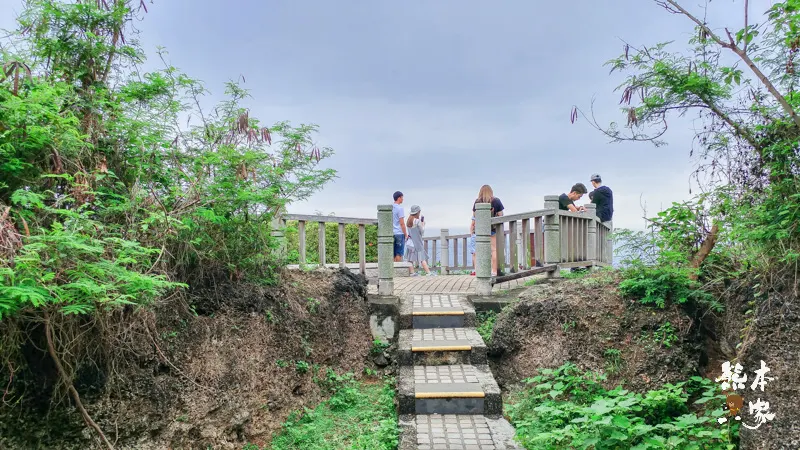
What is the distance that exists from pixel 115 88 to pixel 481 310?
540 cm

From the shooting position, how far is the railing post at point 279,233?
647cm

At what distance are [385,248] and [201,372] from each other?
3823 millimetres

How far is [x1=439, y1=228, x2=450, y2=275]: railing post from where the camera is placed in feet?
51.7

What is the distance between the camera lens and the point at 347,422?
5715mm

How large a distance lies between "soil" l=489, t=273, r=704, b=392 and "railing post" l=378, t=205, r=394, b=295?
1989mm

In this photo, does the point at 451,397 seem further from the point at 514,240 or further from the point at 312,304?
the point at 514,240

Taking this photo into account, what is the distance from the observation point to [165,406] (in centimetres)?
427

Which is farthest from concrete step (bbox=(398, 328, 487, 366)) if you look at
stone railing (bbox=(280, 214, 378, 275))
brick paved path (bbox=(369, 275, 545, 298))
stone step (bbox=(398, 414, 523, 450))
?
brick paved path (bbox=(369, 275, 545, 298))

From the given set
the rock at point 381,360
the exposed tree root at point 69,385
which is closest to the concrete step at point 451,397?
the rock at point 381,360

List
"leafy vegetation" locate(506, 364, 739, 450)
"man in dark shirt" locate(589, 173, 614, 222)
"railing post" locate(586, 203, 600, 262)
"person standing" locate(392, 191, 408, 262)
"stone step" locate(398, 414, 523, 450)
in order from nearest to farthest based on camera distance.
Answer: "leafy vegetation" locate(506, 364, 739, 450) → "stone step" locate(398, 414, 523, 450) → "railing post" locate(586, 203, 600, 262) → "man in dark shirt" locate(589, 173, 614, 222) → "person standing" locate(392, 191, 408, 262)

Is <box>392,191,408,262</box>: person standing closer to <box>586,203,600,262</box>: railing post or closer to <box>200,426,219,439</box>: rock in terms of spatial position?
<box>586,203,600,262</box>: railing post

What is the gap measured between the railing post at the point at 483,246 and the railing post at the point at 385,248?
4.28 feet

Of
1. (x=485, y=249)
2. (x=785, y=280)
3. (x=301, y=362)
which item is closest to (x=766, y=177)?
(x=785, y=280)

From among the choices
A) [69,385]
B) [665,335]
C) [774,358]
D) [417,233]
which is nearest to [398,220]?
[417,233]
